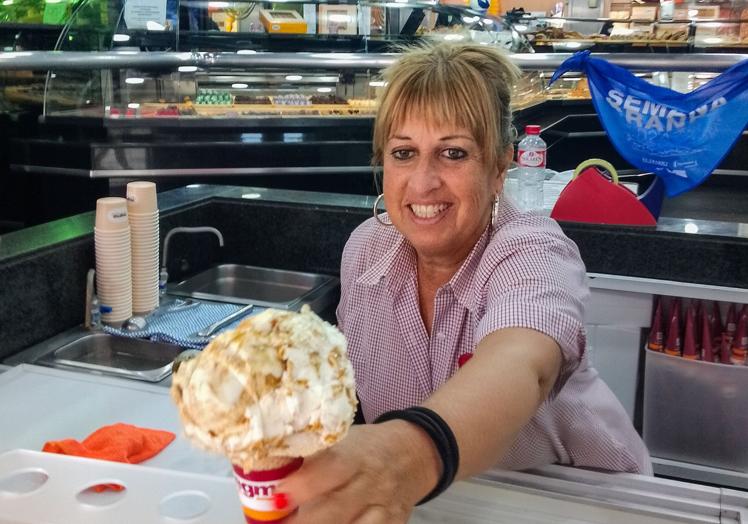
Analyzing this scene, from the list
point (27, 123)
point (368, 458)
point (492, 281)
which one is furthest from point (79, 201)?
point (368, 458)

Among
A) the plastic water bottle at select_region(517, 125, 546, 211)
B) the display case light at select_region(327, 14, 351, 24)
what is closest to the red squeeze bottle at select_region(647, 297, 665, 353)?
the plastic water bottle at select_region(517, 125, 546, 211)

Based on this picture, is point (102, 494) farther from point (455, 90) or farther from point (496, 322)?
point (455, 90)

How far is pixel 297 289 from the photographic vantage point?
3.04 m

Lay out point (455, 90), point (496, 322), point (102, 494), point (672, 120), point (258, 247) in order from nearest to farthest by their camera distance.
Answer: point (102, 494) → point (496, 322) → point (455, 90) → point (672, 120) → point (258, 247)

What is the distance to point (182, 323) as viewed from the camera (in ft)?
7.89

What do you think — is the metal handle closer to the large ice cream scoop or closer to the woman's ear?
the woman's ear

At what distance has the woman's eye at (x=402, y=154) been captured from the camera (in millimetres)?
1685

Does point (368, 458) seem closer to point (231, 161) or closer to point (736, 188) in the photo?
point (231, 161)

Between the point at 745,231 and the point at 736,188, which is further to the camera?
the point at 736,188

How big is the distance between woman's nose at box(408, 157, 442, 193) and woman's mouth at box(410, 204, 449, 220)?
0.13ft

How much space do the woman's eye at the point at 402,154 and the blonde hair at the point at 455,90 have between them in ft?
0.15

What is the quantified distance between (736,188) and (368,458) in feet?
20.6

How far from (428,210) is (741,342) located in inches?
58.6

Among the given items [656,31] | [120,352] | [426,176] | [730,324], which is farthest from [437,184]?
[656,31]
